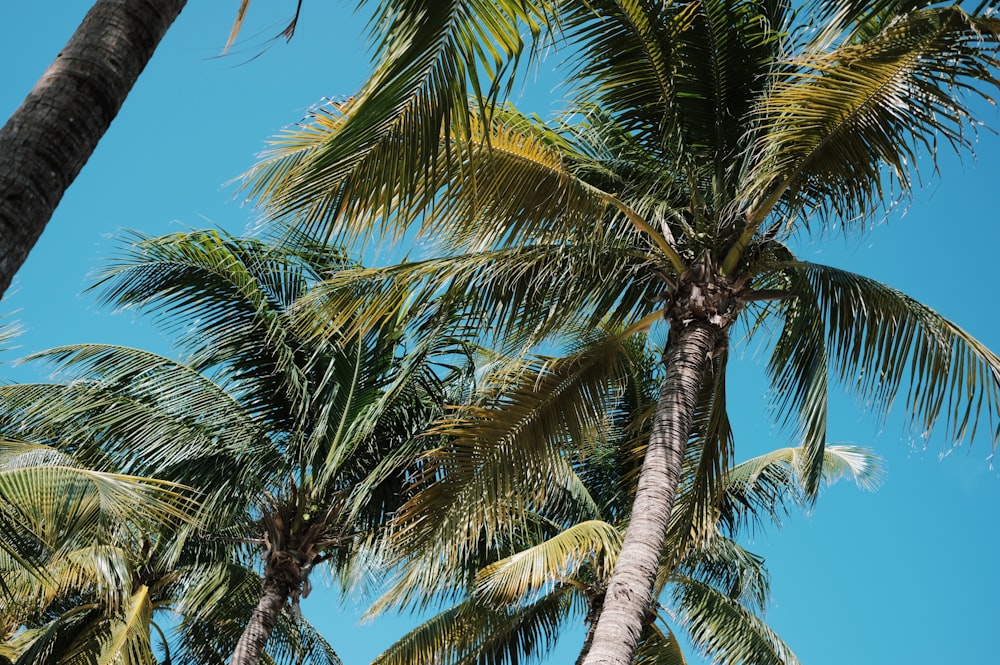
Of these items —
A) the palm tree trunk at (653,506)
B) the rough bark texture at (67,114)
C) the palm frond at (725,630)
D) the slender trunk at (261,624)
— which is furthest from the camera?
the palm frond at (725,630)

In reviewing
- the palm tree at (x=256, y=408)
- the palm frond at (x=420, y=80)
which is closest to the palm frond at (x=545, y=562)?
the palm tree at (x=256, y=408)

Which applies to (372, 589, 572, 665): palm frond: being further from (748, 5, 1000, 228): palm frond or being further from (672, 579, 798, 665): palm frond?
(748, 5, 1000, 228): palm frond

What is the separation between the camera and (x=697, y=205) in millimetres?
8094

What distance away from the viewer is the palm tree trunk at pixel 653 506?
6414 millimetres

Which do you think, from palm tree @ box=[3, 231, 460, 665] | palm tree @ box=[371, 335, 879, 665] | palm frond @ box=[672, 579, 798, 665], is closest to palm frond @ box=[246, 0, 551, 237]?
palm tree @ box=[371, 335, 879, 665]

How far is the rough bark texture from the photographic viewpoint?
2699 millimetres

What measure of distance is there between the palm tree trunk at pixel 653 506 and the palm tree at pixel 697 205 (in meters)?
0.01

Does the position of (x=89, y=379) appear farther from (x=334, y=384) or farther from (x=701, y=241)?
(x=701, y=241)

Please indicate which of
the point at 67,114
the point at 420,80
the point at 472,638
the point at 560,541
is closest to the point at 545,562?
the point at 560,541

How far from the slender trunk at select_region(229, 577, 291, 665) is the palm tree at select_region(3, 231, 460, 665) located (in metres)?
0.02

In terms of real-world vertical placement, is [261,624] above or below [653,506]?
below

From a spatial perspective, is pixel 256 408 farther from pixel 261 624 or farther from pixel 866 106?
pixel 866 106

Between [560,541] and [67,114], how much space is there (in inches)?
282

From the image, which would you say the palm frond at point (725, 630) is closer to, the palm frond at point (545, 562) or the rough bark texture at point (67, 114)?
the palm frond at point (545, 562)
